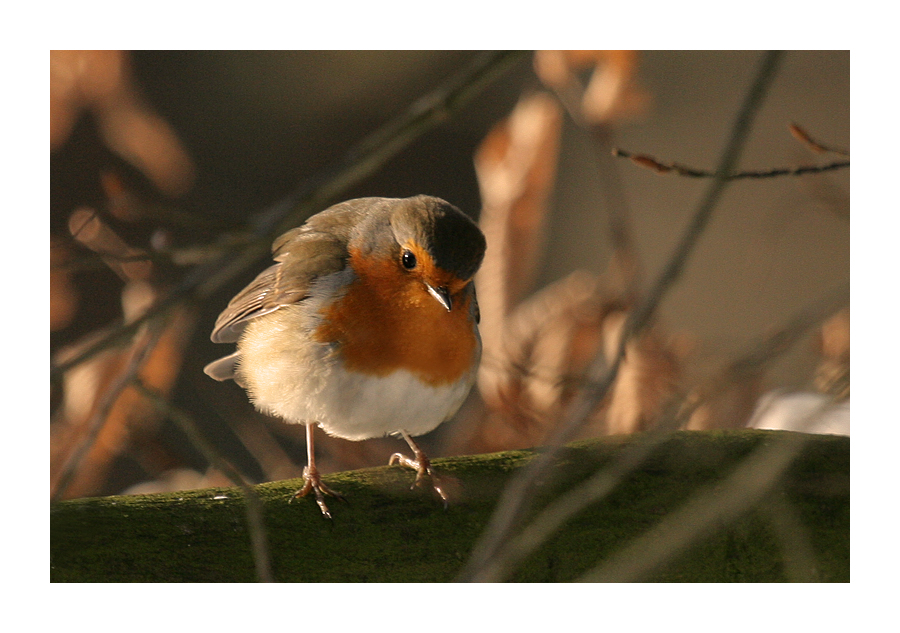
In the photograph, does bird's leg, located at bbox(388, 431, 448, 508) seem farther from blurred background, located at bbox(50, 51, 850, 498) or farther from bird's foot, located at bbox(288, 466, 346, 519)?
blurred background, located at bbox(50, 51, 850, 498)

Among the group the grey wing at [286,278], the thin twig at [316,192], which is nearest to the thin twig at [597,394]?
the thin twig at [316,192]

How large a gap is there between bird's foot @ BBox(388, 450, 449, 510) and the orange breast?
171mm

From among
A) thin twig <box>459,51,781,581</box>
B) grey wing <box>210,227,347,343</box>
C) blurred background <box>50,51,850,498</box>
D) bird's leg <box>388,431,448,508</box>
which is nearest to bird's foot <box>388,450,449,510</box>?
bird's leg <box>388,431,448,508</box>

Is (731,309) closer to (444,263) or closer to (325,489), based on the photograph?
(444,263)

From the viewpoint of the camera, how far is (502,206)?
1876mm

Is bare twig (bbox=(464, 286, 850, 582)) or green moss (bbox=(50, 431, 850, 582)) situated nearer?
bare twig (bbox=(464, 286, 850, 582))

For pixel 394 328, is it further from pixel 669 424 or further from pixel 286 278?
pixel 669 424

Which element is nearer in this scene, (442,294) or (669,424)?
(669,424)

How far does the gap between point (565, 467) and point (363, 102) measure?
1288 mm

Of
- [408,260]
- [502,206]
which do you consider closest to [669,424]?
[408,260]

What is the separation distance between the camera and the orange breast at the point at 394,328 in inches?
64.9

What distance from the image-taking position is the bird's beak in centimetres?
158

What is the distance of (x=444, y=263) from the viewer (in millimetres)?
1611

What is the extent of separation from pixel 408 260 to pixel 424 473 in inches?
17.4
